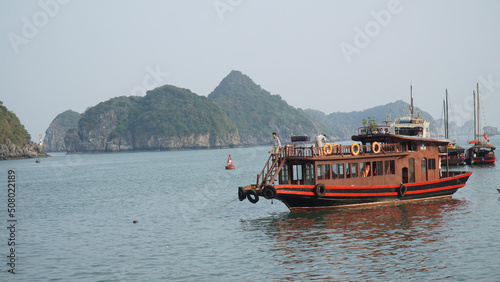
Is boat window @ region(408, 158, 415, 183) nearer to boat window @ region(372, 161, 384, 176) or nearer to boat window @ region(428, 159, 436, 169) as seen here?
boat window @ region(428, 159, 436, 169)

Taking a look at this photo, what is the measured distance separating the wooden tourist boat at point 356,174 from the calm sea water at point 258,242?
0.87 meters

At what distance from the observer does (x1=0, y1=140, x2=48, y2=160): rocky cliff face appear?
15288 cm

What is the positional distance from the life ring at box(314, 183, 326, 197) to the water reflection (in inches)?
49.0

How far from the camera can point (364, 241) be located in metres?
22.1

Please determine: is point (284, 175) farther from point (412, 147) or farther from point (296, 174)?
point (412, 147)

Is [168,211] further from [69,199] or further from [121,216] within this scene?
[69,199]

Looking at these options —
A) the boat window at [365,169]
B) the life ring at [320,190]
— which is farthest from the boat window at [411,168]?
the life ring at [320,190]

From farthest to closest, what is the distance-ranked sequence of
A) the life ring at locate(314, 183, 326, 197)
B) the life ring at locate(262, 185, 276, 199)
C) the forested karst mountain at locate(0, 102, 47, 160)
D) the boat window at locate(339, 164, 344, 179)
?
the forested karst mountain at locate(0, 102, 47, 160) < the boat window at locate(339, 164, 344, 179) < the life ring at locate(314, 183, 326, 197) < the life ring at locate(262, 185, 276, 199)

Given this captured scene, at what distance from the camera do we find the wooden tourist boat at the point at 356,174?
92.5ft

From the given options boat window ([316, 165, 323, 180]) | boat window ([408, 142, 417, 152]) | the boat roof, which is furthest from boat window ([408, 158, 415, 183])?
boat window ([316, 165, 323, 180])

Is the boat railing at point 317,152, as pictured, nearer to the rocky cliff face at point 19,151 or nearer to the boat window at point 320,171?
the boat window at point 320,171

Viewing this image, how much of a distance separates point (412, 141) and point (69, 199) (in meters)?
29.9

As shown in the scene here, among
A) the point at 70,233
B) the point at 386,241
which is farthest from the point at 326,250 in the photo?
the point at 70,233

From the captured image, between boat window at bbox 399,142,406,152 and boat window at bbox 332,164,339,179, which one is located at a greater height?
boat window at bbox 399,142,406,152
